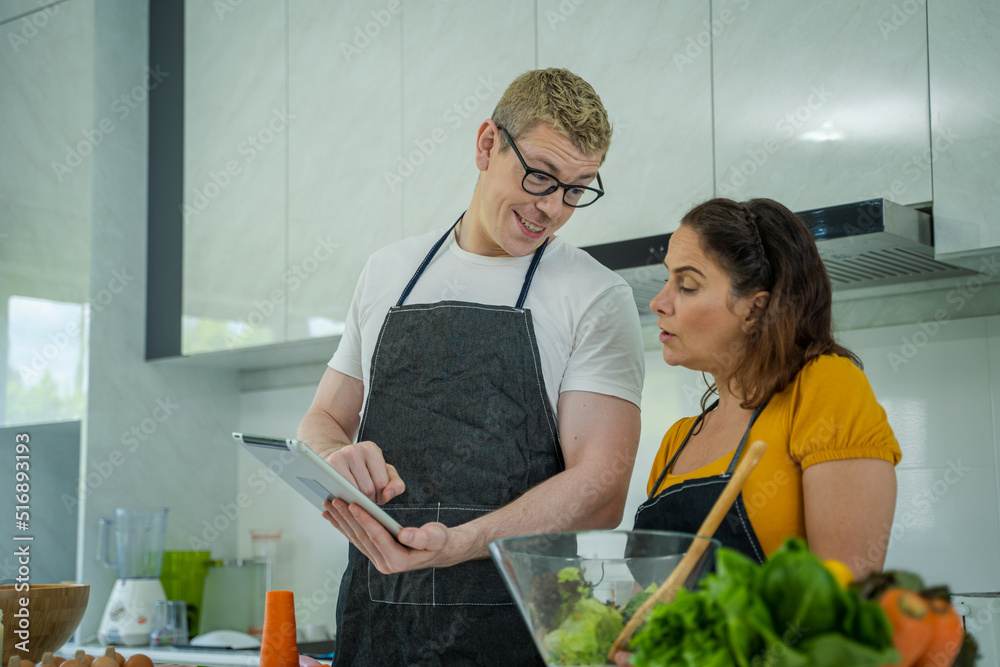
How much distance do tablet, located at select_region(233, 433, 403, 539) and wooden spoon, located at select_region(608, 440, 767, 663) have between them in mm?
345

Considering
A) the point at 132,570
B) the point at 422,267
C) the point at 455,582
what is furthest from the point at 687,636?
the point at 132,570

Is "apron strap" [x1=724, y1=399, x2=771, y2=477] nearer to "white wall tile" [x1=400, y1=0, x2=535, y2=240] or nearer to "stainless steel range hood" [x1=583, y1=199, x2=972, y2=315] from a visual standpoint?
"stainless steel range hood" [x1=583, y1=199, x2=972, y2=315]

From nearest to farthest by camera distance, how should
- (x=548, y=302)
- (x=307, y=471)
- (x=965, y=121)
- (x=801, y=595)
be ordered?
(x=801, y=595), (x=307, y=471), (x=548, y=302), (x=965, y=121)

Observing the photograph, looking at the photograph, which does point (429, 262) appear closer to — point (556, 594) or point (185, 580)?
point (556, 594)

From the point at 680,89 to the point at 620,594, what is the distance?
58.4 inches

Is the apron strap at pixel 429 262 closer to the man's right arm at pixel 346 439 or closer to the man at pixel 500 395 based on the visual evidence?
the man at pixel 500 395

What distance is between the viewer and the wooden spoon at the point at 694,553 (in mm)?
694

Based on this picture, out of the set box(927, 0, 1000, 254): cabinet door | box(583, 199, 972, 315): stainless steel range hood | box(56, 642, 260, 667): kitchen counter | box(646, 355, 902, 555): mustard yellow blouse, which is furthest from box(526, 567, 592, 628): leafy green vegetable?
box(56, 642, 260, 667): kitchen counter

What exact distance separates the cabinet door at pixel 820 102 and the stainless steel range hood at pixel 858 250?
0.31 ft

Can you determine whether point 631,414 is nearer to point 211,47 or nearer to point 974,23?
point 974,23

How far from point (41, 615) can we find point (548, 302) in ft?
2.70

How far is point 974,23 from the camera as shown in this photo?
5.47 ft

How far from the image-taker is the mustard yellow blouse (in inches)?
37.6

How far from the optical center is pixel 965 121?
5.48ft
